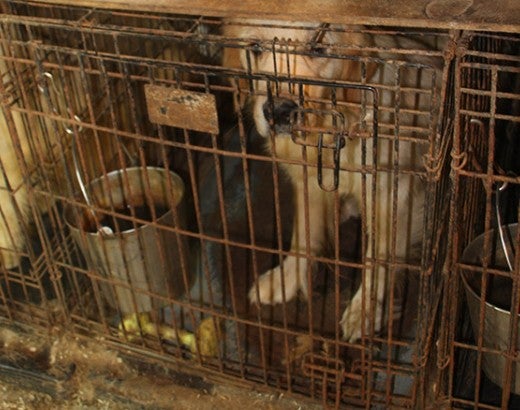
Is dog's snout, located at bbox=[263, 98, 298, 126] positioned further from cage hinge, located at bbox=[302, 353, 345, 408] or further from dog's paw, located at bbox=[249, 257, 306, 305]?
dog's paw, located at bbox=[249, 257, 306, 305]

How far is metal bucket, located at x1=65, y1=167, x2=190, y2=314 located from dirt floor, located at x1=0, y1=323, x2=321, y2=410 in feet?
0.59

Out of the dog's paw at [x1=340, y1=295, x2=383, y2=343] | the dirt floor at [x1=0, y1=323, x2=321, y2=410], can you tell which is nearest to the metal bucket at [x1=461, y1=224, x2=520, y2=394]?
the dog's paw at [x1=340, y1=295, x2=383, y2=343]

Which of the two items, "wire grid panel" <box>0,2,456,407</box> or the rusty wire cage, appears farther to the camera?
"wire grid panel" <box>0,2,456,407</box>

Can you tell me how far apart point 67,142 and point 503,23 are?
156cm

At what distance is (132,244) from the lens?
2043mm

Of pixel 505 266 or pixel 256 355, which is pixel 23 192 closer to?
pixel 256 355

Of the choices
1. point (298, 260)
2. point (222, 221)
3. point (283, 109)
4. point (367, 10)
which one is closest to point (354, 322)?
point (298, 260)

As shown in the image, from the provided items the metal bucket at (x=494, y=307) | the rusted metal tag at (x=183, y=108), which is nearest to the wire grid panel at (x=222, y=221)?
the rusted metal tag at (x=183, y=108)

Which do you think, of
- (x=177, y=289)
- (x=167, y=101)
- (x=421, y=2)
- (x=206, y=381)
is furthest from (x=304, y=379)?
(x=421, y=2)

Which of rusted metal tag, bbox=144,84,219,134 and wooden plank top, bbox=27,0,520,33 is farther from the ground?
wooden plank top, bbox=27,0,520,33

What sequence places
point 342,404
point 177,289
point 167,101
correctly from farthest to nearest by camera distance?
point 177,289 < point 342,404 < point 167,101

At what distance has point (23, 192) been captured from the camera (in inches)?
94.7

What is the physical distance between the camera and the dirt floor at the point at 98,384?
6.46ft

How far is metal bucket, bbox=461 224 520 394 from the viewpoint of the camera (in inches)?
66.7
